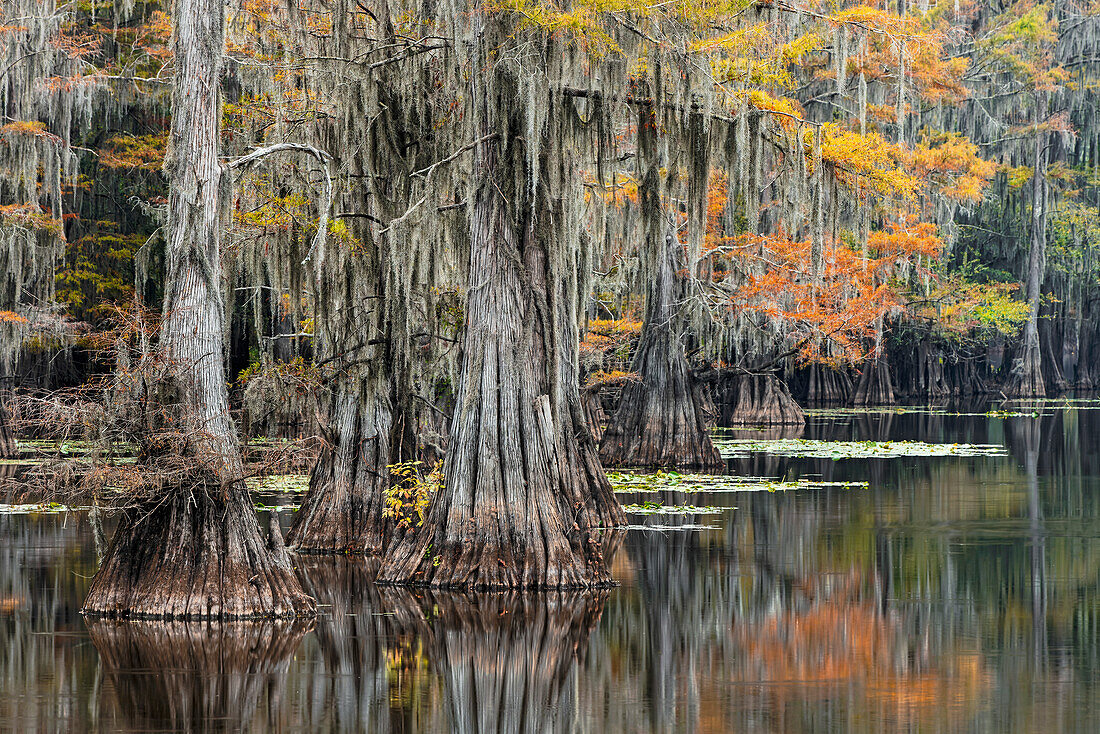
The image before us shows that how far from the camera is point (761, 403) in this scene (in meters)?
35.6

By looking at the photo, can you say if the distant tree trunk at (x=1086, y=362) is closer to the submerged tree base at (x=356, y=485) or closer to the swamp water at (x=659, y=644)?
the swamp water at (x=659, y=644)

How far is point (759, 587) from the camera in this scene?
1170 cm

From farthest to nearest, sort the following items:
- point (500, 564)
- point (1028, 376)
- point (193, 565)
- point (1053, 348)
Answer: point (1053, 348) → point (1028, 376) → point (500, 564) → point (193, 565)

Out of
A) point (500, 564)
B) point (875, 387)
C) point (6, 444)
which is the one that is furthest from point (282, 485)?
point (875, 387)

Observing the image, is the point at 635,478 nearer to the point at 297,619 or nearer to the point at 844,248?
the point at 844,248

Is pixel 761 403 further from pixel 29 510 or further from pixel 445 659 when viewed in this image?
pixel 445 659

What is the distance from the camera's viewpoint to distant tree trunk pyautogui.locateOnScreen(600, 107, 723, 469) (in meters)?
22.8

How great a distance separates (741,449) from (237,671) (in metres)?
19.3

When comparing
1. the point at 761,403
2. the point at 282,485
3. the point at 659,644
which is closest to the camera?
the point at 659,644

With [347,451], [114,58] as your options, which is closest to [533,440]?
[347,451]

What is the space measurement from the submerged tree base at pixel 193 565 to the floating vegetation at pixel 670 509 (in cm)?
752

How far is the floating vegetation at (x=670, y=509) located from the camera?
55.4 feet

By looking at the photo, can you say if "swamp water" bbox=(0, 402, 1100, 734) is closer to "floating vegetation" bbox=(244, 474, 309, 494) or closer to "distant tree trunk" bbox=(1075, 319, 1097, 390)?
"floating vegetation" bbox=(244, 474, 309, 494)

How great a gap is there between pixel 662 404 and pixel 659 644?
13672mm
